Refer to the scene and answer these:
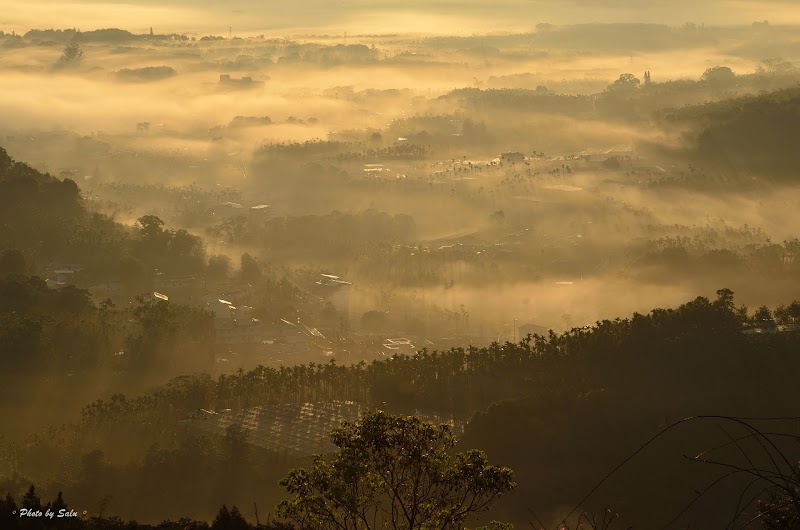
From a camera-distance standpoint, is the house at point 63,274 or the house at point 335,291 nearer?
the house at point 63,274

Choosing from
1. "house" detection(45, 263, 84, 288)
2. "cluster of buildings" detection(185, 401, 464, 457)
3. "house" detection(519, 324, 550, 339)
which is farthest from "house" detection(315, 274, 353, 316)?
"cluster of buildings" detection(185, 401, 464, 457)

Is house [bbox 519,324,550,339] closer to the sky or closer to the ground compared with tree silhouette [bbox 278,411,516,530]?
closer to the ground

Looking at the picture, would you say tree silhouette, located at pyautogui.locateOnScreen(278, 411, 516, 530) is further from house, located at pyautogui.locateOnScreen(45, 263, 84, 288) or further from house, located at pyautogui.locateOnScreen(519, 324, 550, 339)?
house, located at pyautogui.locateOnScreen(519, 324, 550, 339)

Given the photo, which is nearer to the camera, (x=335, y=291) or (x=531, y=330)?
(x=531, y=330)

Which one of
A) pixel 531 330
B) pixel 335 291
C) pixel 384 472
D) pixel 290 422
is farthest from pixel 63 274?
pixel 384 472

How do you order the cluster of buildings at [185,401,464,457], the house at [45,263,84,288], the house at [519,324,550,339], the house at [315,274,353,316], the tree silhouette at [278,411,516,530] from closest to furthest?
the tree silhouette at [278,411,516,530]
the cluster of buildings at [185,401,464,457]
the house at [45,263,84,288]
the house at [519,324,550,339]
the house at [315,274,353,316]

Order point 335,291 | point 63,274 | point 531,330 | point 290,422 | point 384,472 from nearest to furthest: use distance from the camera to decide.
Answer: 1. point 384,472
2. point 290,422
3. point 63,274
4. point 531,330
5. point 335,291

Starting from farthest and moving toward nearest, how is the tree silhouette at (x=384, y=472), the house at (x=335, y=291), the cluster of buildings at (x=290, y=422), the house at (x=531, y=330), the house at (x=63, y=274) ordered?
the house at (x=335, y=291)
the house at (x=531, y=330)
the house at (x=63, y=274)
the cluster of buildings at (x=290, y=422)
the tree silhouette at (x=384, y=472)

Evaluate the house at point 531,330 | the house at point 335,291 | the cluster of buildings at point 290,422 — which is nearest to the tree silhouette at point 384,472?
the cluster of buildings at point 290,422

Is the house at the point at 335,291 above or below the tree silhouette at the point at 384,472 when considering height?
below

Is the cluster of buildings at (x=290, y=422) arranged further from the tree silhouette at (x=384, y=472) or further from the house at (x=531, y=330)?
the house at (x=531, y=330)

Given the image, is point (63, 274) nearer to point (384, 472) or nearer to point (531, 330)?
point (531, 330)

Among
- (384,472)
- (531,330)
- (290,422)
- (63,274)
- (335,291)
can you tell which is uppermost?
(384,472)
